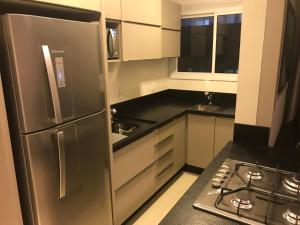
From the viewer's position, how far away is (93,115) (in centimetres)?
169

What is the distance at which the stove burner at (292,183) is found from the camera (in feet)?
3.45

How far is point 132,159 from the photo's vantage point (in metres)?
2.22

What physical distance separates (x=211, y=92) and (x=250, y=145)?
6.38ft

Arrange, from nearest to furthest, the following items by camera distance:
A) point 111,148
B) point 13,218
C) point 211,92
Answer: point 13,218, point 111,148, point 211,92

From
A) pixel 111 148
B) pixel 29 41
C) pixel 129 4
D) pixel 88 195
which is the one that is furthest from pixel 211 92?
pixel 29 41

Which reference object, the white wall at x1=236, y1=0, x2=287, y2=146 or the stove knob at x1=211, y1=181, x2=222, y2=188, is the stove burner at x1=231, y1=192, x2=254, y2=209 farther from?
the white wall at x1=236, y1=0, x2=287, y2=146

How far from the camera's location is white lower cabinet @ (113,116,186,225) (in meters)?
2.14

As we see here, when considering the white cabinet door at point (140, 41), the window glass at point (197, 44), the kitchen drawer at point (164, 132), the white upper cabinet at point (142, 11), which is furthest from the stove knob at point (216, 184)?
the window glass at point (197, 44)

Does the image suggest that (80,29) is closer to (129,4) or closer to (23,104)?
(23,104)

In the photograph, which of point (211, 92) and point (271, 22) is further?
point (211, 92)

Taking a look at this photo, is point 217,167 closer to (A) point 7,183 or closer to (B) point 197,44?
(A) point 7,183

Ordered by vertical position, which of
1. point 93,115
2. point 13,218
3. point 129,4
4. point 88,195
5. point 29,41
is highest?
point 129,4

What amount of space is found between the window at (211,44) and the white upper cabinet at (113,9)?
1.60 m

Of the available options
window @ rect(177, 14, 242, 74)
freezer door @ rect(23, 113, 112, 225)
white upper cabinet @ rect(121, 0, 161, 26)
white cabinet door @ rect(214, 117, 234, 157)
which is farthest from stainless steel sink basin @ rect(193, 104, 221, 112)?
freezer door @ rect(23, 113, 112, 225)
